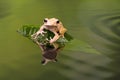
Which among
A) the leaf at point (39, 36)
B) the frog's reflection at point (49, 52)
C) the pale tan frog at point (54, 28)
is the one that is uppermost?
the pale tan frog at point (54, 28)

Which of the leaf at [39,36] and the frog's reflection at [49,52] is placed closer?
the frog's reflection at [49,52]

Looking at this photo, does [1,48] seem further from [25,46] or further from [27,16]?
[27,16]

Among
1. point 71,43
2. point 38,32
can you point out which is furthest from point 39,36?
point 71,43

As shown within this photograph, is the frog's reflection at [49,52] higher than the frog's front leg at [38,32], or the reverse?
the frog's front leg at [38,32]

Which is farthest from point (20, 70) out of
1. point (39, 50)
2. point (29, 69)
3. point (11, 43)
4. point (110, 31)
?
point (110, 31)

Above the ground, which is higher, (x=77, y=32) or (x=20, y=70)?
(x=77, y=32)

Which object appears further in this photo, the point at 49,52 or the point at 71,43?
the point at 71,43

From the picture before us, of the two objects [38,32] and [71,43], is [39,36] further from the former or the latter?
[71,43]

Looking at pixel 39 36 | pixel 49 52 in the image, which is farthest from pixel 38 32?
pixel 49 52

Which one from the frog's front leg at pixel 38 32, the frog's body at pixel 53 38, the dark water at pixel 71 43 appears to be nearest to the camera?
the dark water at pixel 71 43
